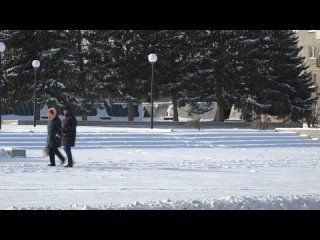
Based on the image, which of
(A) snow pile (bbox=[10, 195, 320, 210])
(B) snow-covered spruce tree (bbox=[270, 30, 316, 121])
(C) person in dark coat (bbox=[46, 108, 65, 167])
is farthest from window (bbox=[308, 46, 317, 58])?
(A) snow pile (bbox=[10, 195, 320, 210])

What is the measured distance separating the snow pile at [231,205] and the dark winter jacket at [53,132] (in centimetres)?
648

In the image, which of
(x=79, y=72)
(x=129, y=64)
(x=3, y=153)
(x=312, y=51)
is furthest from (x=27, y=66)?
(x=312, y=51)

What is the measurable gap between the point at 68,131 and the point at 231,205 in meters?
7.30

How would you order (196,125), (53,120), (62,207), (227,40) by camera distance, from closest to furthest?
1. (62,207)
2. (53,120)
3. (196,125)
4. (227,40)

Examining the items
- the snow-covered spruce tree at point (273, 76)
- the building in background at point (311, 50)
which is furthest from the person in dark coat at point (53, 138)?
the building in background at point (311, 50)

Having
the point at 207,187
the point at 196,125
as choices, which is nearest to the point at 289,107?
the point at 196,125

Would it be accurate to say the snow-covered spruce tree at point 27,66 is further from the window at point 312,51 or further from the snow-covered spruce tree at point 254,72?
the window at point 312,51

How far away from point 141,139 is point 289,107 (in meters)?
21.5

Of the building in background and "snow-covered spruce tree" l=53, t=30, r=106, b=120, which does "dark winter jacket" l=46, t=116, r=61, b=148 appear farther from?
the building in background

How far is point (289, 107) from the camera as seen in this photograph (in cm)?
4303

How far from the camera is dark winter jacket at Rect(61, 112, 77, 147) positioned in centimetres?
1549

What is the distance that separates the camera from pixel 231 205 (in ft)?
30.1

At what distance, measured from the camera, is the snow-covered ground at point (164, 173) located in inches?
386
